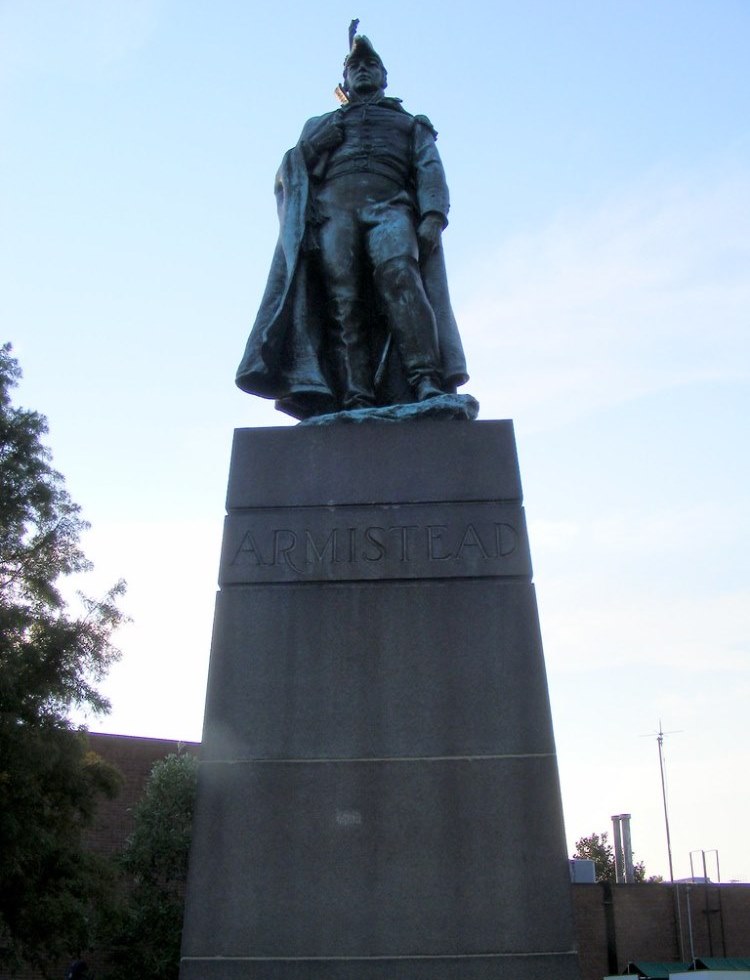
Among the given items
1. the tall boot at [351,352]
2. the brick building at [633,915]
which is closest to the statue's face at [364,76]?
the tall boot at [351,352]

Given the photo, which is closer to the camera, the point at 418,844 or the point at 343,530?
the point at 418,844

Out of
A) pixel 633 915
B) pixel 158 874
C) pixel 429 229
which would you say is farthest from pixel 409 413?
pixel 633 915

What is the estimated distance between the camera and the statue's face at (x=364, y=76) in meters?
8.86

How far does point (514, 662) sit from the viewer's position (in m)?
6.15

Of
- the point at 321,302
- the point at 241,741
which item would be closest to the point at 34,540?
the point at 321,302

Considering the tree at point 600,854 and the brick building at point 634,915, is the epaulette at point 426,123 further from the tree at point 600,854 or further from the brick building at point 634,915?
the tree at point 600,854

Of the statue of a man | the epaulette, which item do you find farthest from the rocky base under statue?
the epaulette

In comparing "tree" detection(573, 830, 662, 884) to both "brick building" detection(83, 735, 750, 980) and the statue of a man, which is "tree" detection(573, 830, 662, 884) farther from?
Answer: the statue of a man

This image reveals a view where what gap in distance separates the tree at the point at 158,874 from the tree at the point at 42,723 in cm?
553

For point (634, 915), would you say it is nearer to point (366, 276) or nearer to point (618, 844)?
point (618, 844)

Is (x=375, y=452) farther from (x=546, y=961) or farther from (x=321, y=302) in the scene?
(x=546, y=961)

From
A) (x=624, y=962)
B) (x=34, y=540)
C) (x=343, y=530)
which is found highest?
(x=34, y=540)

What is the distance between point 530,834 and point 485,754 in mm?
465

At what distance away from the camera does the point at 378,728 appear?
602cm
